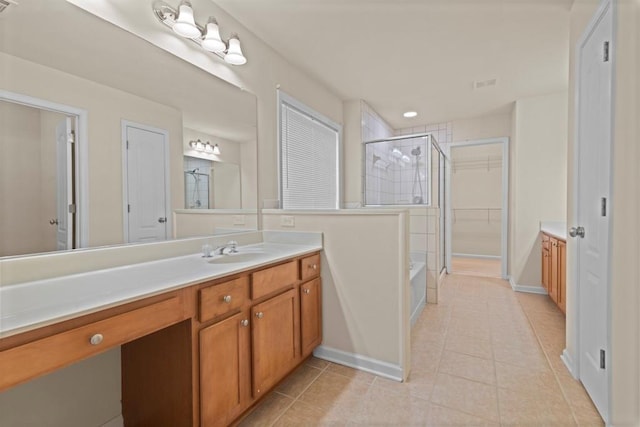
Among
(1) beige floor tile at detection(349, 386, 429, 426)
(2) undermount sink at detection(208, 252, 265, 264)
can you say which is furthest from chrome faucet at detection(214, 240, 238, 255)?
(1) beige floor tile at detection(349, 386, 429, 426)

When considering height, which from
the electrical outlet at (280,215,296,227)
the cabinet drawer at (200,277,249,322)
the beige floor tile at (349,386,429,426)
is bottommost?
the beige floor tile at (349,386,429,426)

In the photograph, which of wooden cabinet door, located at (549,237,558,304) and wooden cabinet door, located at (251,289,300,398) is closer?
wooden cabinet door, located at (251,289,300,398)

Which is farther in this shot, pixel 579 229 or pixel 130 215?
pixel 579 229

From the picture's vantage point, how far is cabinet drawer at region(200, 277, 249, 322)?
4.14ft

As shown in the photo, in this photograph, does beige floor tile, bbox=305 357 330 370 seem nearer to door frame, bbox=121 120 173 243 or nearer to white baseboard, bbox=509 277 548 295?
door frame, bbox=121 120 173 243

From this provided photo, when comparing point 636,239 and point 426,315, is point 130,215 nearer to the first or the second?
point 636,239

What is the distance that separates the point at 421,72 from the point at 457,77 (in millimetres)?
433

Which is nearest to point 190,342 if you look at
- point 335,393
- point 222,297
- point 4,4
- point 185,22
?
point 222,297

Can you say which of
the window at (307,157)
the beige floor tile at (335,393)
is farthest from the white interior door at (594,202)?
the window at (307,157)

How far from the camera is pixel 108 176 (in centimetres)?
143

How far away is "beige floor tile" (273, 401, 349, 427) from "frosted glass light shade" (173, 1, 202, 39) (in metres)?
2.19

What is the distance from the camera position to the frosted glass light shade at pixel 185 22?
1.67m

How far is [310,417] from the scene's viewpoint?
1558mm

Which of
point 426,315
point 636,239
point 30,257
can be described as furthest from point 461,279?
point 30,257
